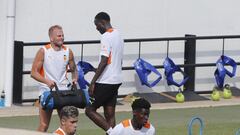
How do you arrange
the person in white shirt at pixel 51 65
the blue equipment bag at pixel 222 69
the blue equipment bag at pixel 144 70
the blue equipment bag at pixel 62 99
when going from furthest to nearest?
1. the blue equipment bag at pixel 222 69
2. the blue equipment bag at pixel 144 70
3. the person in white shirt at pixel 51 65
4. the blue equipment bag at pixel 62 99

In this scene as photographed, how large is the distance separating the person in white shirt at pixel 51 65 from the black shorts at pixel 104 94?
102cm

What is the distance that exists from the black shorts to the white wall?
429cm

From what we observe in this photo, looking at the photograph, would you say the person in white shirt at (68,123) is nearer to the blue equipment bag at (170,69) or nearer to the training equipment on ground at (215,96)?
the blue equipment bag at (170,69)

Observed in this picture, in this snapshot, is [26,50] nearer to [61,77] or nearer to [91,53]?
[91,53]

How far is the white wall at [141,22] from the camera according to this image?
16.2 meters

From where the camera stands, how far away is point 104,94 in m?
12.0

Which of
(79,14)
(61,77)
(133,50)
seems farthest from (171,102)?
(61,77)

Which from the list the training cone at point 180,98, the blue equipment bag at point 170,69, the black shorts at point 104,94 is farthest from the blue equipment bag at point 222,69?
the black shorts at point 104,94

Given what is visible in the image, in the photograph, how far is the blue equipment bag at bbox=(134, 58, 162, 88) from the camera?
16781mm

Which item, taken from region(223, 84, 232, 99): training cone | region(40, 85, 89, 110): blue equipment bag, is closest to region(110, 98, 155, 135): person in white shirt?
region(40, 85, 89, 110): blue equipment bag

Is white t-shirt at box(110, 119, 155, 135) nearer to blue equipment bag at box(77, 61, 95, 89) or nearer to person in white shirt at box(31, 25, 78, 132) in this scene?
person in white shirt at box(31, 25, 78, 132)

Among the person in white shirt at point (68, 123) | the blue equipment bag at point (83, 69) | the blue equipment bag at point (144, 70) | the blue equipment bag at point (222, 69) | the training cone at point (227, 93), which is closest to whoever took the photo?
the person in white shirt at point (68, 123)

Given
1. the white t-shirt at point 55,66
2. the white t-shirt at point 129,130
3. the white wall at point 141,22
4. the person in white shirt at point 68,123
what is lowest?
the white t-shirt at point 129,130

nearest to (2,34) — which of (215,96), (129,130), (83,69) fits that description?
(83,69)
